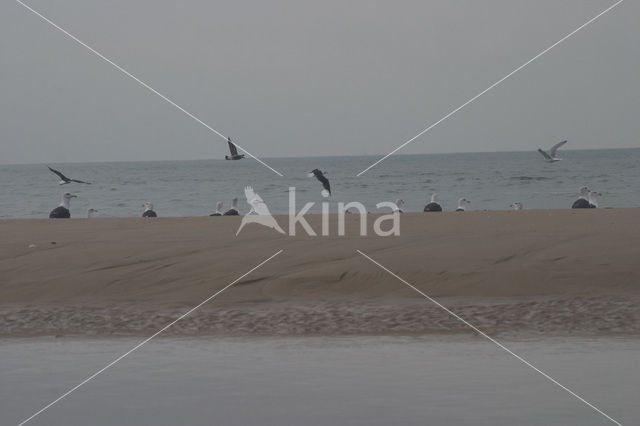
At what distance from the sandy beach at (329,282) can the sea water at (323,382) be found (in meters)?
0.69

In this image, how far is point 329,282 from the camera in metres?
11.1

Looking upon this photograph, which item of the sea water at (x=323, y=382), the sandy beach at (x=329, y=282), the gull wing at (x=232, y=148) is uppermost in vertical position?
the gull wing at (x=232, y=148)

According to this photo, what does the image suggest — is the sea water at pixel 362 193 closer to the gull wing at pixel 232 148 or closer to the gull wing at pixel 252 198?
the gull wing at pixel 252 198

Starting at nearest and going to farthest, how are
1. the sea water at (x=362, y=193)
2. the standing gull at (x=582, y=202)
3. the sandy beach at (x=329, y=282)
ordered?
the sandy beach at (x=329, y=282)
the standing gull at (x=582, y=202)
the sea water at (x=362, y=193)

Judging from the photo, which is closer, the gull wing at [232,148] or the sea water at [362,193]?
the gull wing at [232,148]

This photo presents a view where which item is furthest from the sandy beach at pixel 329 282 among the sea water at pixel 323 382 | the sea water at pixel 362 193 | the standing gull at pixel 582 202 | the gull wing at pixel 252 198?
the sea water at pixel 362 193

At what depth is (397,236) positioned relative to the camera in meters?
14.5

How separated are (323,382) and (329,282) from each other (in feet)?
13.3

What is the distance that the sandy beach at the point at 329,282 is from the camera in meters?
9.50

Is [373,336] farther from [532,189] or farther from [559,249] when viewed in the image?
[532,189]

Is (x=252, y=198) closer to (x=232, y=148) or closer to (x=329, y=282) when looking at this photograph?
(x=232, y=148)

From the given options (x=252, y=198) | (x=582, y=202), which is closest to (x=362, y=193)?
(x=252, y=198)

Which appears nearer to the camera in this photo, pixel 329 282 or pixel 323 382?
pixel 323 382

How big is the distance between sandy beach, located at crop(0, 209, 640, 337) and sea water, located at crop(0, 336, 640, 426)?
2.27 ft
